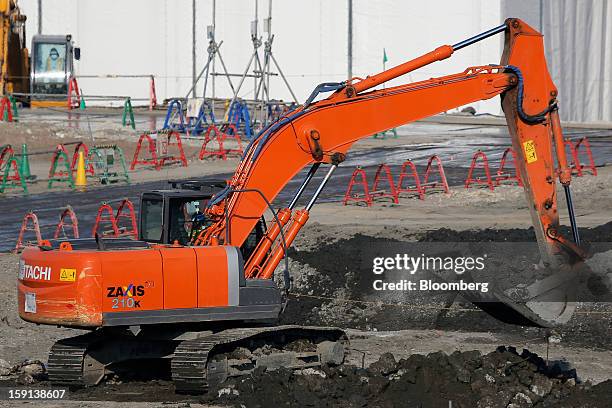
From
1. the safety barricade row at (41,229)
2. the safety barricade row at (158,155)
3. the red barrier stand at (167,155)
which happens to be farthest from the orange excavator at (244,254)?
the red barrier stand at (167,155)

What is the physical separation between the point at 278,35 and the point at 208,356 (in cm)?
4990

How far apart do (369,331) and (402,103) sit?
4.37 meters

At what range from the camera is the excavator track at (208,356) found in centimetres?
1259

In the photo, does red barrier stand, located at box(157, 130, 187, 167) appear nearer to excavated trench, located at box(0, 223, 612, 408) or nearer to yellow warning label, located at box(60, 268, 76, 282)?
excavated trench, located at box(0, 223, 612, 408)

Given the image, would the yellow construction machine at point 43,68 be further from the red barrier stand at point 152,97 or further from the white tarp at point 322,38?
the white tarp at point 322,38

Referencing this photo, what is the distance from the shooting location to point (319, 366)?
44.4ft

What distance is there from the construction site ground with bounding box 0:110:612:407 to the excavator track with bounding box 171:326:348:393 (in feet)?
0.69

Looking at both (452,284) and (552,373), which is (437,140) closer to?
(452,284)

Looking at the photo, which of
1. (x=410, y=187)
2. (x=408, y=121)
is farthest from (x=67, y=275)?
(x=410, y=187)

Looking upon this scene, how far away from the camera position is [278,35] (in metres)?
61.4

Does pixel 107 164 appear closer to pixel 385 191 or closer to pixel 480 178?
pixel 385 191

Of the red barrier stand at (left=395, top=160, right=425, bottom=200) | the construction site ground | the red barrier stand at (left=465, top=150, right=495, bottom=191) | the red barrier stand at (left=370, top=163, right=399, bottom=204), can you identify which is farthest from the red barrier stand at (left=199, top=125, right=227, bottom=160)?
the red barrier stand at (left=370, top=163, right=399, bottom=204)

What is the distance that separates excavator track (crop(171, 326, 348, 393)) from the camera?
12.6 metres

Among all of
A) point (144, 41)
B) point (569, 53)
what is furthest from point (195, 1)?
point (569, 53)
